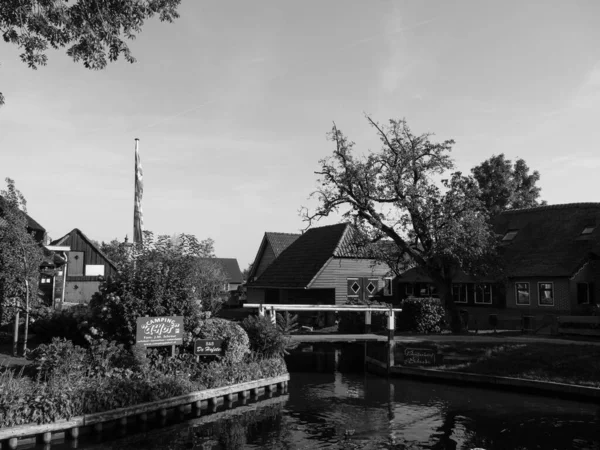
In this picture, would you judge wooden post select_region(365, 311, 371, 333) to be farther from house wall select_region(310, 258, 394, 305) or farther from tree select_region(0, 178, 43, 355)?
tree select_region(0, 178, 43, 355)

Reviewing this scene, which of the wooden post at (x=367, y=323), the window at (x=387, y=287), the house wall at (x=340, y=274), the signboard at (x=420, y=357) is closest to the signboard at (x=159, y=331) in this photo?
the signboard at (x=420, y=357)

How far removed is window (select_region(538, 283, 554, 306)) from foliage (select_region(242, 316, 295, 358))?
19935mm

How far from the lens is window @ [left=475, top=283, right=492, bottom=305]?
39.7 meters

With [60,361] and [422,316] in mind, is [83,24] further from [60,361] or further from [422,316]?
[422,316]

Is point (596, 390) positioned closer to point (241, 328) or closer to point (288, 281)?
point (241, 328)

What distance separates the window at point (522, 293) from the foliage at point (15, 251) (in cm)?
2979

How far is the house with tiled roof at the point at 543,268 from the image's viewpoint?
34.8 metres

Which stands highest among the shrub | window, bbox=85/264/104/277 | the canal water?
window, bbox=85/264/104/277

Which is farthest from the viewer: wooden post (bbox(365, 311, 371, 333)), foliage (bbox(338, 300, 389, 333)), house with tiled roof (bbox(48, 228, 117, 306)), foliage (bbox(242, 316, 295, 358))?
house with tiled roof (bbox(48, 228, 117, 306))

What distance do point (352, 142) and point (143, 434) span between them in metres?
21.8

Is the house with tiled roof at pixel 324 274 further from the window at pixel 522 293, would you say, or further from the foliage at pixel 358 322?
the window at pixel 522 293

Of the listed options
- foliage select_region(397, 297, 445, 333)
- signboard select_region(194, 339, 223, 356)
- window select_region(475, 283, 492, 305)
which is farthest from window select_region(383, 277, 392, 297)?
signboard select_region(194, 339, 223, 356)

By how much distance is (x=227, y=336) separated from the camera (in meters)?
22.3

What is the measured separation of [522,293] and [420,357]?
569 inches
